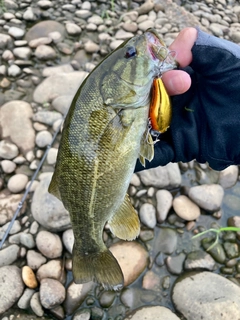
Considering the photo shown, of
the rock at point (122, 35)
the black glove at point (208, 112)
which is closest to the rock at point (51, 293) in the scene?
the black glove at point (208, 112)

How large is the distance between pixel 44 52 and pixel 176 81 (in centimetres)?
338

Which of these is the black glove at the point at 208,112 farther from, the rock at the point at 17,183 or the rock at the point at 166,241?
the rock at the point at 17,183

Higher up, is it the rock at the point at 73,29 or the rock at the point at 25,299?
the rock at the point at 73,29

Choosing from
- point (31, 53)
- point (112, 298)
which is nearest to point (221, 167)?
point (112, 298)

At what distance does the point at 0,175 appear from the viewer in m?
3.81

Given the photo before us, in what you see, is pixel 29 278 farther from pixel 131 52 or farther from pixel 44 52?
pixel 44 52

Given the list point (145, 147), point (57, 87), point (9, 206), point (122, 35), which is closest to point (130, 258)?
point (9, 206)

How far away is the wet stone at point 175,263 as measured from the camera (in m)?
3.33

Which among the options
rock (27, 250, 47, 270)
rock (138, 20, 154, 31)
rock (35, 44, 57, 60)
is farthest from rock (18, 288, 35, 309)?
rock (138, 20, 154, 31)

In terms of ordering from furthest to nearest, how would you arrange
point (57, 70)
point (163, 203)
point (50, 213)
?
point (57, 70)
point (163, 203)
point (50, 213)

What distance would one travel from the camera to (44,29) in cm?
551

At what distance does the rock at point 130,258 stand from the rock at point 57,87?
2.14m

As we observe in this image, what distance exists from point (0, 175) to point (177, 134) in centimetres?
207

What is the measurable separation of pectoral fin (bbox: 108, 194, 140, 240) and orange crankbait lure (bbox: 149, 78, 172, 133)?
22.6 inches
